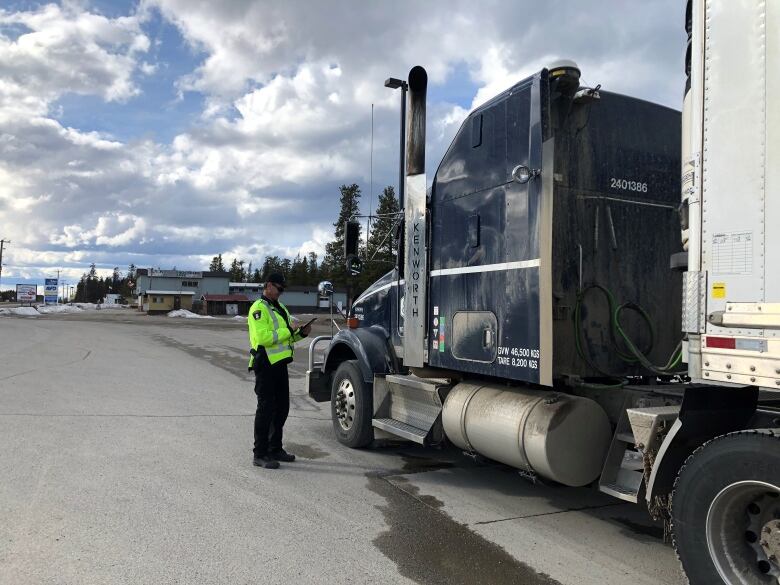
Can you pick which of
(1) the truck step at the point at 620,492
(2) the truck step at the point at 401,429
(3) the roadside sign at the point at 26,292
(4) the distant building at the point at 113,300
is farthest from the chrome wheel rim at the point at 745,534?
(4) the distant building at the point at 113,300

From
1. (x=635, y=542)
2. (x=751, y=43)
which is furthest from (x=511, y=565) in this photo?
(x=751, y=43)

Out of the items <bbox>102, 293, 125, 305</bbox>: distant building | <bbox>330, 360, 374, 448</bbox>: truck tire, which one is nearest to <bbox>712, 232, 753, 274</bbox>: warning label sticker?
<bbox>330, 360, 374, 448</bbox>: truck tire

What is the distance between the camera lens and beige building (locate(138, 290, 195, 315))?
73312 millimetres

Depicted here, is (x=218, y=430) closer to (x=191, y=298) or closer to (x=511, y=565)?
(x=511, y=565)

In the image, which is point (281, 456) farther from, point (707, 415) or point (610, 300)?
point (707, 415)

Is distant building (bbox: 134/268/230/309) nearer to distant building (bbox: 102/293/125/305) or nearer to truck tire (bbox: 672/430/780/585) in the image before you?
distant building (bbox: 102/293/125/305)

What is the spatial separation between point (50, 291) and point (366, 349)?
87016mm

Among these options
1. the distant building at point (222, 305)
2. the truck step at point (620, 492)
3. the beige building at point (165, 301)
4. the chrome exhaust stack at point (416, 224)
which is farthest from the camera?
the distant building at point (222, 305)

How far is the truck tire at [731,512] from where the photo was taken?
2.81 m

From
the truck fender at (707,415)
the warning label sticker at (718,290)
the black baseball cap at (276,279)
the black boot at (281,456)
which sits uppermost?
the black baseball cap at (276,279)

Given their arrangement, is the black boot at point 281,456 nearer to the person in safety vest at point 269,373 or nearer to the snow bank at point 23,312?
the person in safety vest at point 269,373

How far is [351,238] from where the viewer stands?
22.4 ft

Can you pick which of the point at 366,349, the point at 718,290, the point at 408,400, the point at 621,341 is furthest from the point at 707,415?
the point at 366,349

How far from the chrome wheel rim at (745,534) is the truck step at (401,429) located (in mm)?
2835
